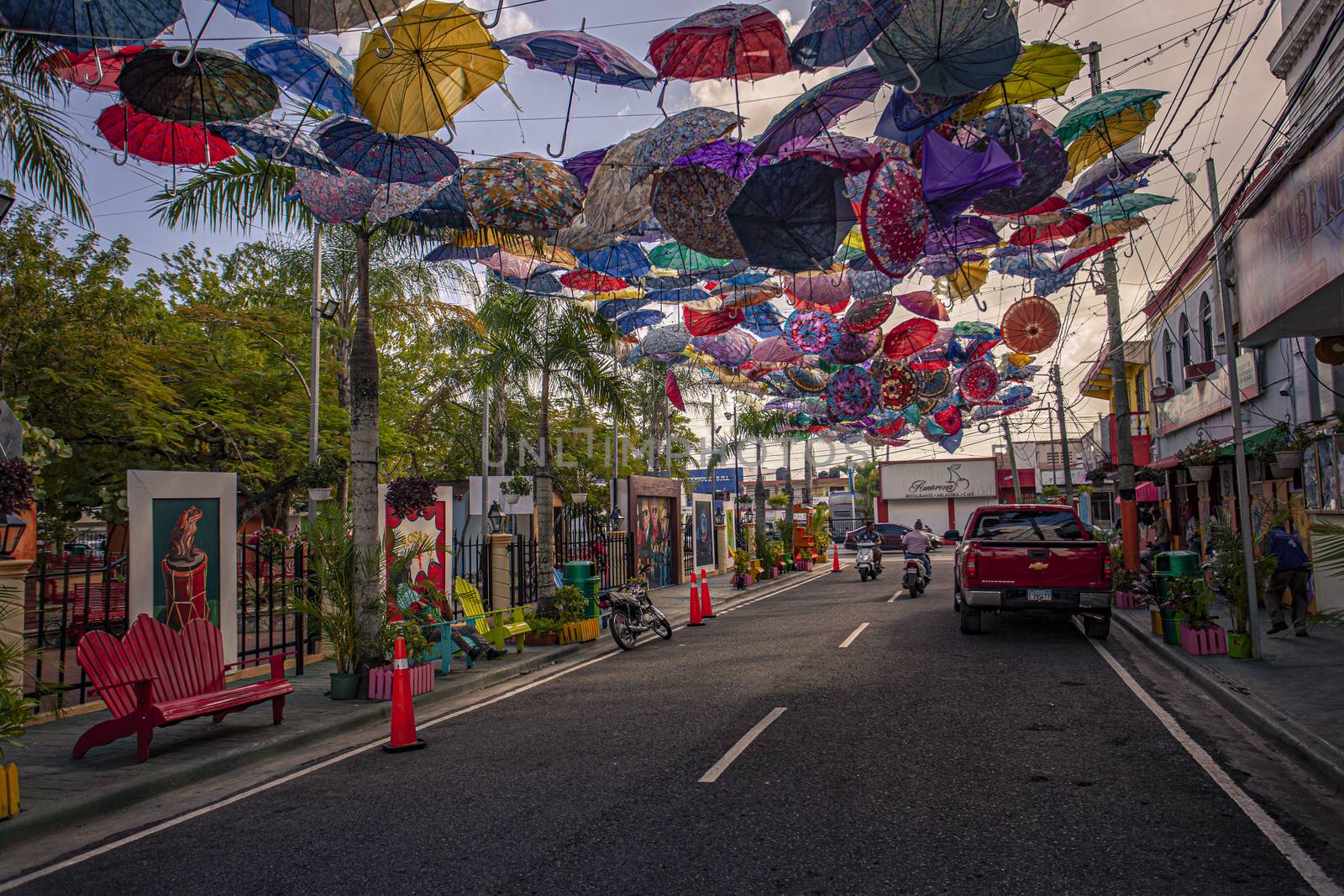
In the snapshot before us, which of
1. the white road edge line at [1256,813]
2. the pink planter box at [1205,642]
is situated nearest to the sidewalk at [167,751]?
the white road edge line at [1256,813]

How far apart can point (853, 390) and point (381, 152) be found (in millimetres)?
11134

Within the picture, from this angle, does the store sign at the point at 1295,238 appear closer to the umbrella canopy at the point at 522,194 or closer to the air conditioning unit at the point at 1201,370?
the umbrella canopy at the point at 522,194

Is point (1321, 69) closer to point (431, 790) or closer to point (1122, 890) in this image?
point (1122, 890)

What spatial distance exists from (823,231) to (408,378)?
27828 millimetres

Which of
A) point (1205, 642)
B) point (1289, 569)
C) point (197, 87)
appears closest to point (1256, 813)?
point (1205, 642)

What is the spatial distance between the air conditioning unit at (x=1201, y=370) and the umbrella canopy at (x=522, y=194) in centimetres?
1725

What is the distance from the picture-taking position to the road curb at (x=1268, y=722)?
640cm

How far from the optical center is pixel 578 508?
26641mm

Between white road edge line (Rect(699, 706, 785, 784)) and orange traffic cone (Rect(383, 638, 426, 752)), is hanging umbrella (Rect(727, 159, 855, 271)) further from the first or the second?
orange traffic cone (Rect(383, 638, 426, 752))

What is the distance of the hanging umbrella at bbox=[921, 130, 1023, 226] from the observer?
727 centimetres

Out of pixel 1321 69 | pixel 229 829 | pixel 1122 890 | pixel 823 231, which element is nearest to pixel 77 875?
pixel 229 829

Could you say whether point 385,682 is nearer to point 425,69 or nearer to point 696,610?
point 425,69

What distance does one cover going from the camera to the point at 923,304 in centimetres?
1415

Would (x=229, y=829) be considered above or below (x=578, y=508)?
below
